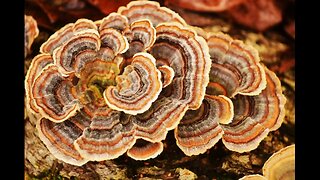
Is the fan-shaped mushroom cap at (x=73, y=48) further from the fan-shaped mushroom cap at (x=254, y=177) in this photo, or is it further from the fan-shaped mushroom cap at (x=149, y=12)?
the fan-shaped mushroom cap at (x=254, y=177)

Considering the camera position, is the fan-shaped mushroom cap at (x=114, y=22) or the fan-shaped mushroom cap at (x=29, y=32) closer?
the fan-shaped mushroom cap at (x=114, y=22)

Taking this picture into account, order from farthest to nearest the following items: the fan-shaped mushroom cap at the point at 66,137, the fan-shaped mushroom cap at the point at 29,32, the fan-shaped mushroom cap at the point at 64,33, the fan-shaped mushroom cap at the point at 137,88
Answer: the fan-shaped mushroom cap at the point at 29,32 < the fan-shaped mushroom cap at the point at 64,33 < the fan-shaped mushroom cap at the point at 66,137 < the fan-shaped mushroom cap at the point at 137,88

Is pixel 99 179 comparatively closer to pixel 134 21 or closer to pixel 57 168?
pixel 57 168

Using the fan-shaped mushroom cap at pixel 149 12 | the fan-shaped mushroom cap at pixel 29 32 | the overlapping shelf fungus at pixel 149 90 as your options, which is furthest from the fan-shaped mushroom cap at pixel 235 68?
the fan-shaped mushroom cap at pixel 29 32

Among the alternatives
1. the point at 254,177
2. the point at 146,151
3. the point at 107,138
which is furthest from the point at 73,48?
the point at 254,177

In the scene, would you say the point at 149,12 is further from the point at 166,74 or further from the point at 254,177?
the point at 254,177

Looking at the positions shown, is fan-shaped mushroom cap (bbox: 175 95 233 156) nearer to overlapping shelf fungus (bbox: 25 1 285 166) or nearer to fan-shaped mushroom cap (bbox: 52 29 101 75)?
overlapping shelf fungus (bbox: 25 1 285 166)
